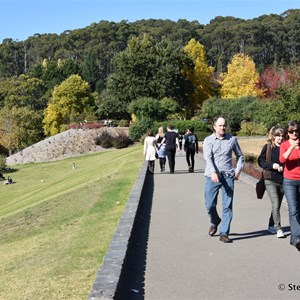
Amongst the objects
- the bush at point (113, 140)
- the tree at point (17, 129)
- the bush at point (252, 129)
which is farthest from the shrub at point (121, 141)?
the tree at point (17, 129)

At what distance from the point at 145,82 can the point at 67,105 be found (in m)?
18.2

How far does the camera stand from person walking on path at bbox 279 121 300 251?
7207 millimetres

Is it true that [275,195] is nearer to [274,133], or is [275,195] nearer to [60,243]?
[274,133]

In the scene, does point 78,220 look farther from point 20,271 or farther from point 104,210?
point 20,271

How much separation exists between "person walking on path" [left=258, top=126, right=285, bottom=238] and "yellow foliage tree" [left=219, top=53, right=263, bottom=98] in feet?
185

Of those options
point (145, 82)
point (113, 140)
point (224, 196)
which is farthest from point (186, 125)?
point (224, 196)

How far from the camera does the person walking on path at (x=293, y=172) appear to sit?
721 centimetres

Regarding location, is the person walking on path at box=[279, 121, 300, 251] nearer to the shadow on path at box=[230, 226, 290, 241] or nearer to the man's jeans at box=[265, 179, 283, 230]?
the man's jeans at box=[265, 179, 283, 230]

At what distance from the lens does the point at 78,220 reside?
457 inches

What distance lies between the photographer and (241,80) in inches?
2579

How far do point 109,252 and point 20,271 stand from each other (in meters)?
1.64

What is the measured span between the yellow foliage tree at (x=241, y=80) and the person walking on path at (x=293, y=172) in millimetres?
57477

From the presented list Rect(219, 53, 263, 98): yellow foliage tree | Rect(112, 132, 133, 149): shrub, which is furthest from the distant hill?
Rect(219, 53, 263, 98): yellow foliage tree

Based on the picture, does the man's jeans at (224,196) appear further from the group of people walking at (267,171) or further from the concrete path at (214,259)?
the concrete path at (214,259)
